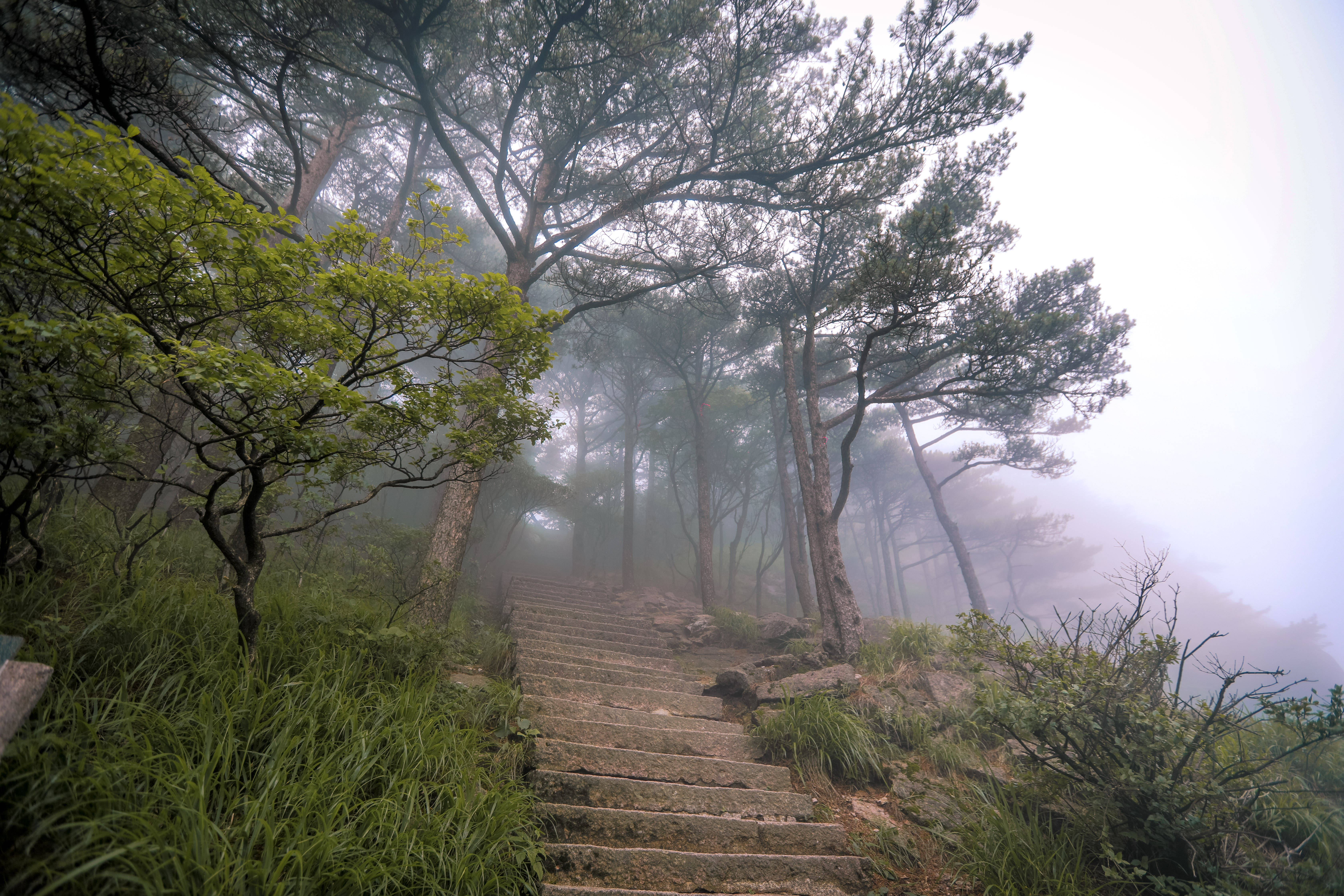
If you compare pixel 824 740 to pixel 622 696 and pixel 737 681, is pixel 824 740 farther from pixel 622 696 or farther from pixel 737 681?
pixel 622 696

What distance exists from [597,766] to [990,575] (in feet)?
169

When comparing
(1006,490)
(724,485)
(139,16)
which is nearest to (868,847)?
(139,16)

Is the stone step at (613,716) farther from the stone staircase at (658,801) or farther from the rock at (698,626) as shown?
the rock at (698,626)

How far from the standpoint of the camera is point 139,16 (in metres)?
4.02

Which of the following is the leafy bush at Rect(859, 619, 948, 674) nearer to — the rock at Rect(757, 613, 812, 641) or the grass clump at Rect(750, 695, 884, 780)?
the rock at Rect(757, 613, 812, 641)

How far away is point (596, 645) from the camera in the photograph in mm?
7297

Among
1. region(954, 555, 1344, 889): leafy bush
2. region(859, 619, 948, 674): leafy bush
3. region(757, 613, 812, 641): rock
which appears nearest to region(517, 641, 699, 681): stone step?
region(859, 619, 948, 674): leafy bush

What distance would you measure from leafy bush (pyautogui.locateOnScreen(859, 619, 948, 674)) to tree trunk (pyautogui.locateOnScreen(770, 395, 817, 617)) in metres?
3.90

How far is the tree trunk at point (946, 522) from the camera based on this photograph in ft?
42.2

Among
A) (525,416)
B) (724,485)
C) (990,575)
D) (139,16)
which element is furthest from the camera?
(990,575)

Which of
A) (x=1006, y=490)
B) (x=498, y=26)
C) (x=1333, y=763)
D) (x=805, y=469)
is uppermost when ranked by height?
(x=1006, y=490)

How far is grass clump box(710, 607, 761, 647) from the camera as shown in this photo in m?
9.42

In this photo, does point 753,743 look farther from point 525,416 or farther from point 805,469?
point 805,469

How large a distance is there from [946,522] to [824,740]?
1178 centimetres
